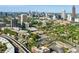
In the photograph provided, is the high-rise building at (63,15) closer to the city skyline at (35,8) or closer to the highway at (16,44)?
the city skyline at (35,8)

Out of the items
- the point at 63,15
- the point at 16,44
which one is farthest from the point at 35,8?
the point at 16,44

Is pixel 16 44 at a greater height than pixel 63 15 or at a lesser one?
lesser

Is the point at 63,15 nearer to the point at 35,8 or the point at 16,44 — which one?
the point at 35,8

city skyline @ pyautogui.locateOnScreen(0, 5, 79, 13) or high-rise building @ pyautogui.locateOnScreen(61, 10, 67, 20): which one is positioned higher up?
city skyline @ pyautogui.locateOnScreen(0, 5, 79, 13)

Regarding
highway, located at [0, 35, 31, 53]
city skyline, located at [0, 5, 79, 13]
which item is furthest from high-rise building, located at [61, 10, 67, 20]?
highway, located at [0, 35, 31, 53]

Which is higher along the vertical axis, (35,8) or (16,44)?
(35,8)

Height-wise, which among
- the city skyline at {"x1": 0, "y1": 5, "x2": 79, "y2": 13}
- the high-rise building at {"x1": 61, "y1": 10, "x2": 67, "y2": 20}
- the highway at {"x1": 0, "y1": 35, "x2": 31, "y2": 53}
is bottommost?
the highway at {"x1": 0, "y1": 35, "x2": 31, "y2": 53}

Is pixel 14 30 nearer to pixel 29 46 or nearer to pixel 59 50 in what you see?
pixel 29 46

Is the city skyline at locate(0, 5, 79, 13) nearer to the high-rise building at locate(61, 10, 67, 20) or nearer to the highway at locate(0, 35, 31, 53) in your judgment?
the high-rise building at locate(61, 10, 67, 20)

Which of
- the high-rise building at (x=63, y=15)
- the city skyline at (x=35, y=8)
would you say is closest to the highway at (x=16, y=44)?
the city skyline at (x=35, y=8)
